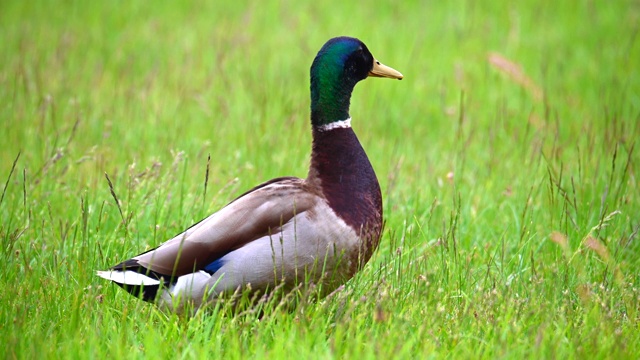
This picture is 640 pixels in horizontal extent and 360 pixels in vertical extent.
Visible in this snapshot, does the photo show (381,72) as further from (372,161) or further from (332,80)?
(372,161)

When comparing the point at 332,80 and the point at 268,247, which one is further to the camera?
the point at 332,80

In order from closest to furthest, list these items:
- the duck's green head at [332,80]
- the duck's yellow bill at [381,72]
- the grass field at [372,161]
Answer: the grass field at [372,161] < the duck's green head at [332,80] < the duck's yellow bill at [381,72]

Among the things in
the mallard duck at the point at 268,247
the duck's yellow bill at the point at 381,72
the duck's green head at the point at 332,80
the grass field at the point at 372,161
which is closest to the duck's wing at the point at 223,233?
the mallard duck at the point at 268,247

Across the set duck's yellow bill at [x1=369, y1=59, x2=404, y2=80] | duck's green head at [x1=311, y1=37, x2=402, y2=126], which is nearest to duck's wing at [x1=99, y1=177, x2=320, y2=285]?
duck's green head at [x1=311, y1=37, x2=402, y2=126]

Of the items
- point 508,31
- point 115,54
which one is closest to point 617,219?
point 508,31

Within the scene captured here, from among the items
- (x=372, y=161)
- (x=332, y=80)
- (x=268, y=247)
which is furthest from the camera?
(x=372, y=161)

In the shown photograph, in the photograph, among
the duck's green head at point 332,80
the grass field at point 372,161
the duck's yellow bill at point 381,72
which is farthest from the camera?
the duck's yellow bill at point 381,72

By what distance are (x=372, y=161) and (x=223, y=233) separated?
8.66 ft

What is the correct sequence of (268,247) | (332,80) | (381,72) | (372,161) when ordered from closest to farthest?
(268,247) → (332,80) → (381,72) → (372,161)

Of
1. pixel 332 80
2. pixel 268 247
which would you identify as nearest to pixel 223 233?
pixel 268 247

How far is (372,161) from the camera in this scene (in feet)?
19.7

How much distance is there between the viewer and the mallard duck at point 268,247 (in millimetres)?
3465

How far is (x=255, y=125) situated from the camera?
6.41 meters

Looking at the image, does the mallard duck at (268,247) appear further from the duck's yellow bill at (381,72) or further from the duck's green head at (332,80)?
the duck's yellow bill at (381,72)
